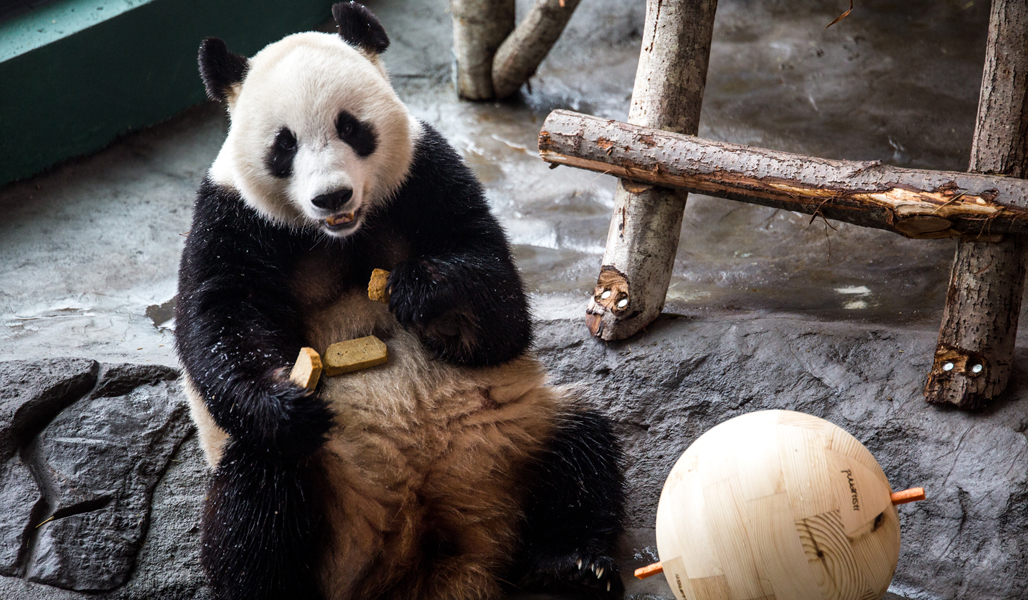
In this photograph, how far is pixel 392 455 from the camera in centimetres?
274

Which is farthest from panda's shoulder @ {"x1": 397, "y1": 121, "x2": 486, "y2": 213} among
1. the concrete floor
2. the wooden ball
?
the concrete floor

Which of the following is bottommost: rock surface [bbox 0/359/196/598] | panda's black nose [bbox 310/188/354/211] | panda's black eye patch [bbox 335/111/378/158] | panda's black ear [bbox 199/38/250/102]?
rock surface [bbox 0/359/196/598]

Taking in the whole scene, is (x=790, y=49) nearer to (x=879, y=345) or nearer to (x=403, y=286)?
(x=879, y=345)

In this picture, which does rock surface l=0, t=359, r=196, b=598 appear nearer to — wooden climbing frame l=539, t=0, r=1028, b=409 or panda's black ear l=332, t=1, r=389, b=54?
panda's black ear l=332, t=1, r=389, b=54

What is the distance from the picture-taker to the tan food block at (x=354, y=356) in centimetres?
281

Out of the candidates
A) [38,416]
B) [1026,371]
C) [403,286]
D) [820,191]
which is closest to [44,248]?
[38,416]

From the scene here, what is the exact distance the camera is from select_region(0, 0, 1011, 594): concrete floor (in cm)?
434

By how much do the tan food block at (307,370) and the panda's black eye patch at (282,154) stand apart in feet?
1.89

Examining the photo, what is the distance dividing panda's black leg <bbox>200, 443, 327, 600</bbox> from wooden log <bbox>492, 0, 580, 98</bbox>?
4886mm

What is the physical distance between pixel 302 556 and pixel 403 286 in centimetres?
89

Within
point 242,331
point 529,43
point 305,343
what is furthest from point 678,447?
point 529,43

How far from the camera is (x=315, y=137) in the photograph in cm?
261

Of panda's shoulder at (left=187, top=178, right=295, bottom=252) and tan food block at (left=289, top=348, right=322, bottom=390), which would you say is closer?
tan food block at (left=289, top=348, right=322, bottom=390)

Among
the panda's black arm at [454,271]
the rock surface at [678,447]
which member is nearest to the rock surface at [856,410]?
the rock surface at [678,447]
